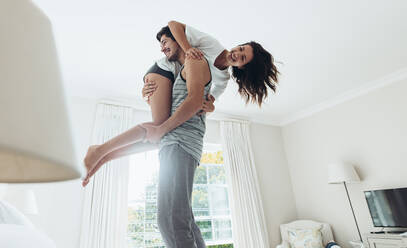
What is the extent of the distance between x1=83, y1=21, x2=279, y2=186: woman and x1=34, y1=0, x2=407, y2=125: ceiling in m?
0.90

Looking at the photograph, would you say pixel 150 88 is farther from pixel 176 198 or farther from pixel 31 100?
pixel 31 100

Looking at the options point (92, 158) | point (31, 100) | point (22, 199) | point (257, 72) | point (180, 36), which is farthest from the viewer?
point (22, 199)

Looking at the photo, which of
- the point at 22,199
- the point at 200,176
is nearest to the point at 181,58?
the point at 22,199

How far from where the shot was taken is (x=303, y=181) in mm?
4348

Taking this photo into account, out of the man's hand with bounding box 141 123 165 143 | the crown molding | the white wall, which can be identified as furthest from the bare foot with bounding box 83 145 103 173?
the crown molding

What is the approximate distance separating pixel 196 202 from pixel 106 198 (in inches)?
54.1

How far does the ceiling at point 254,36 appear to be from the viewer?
2.08 metres

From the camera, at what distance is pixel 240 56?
110 cm

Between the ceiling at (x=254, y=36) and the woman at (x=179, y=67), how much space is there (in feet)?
2.94

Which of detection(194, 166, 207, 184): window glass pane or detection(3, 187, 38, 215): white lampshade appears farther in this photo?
detection(194, 166, 207, 184): window glass pane

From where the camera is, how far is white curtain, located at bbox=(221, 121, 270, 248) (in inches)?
144

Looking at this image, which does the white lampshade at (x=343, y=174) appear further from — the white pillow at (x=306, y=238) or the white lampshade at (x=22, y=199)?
the white lampshade at (x=22, y=199)

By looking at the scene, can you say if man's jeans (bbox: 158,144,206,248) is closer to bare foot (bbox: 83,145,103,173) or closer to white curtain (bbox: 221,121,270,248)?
Result: bare foot (bbox: 83,145,103,173)

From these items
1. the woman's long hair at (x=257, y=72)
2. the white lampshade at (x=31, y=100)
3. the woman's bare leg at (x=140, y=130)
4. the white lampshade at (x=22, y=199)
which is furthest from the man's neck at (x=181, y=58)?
the white lampshade at (x=22, y=199)
